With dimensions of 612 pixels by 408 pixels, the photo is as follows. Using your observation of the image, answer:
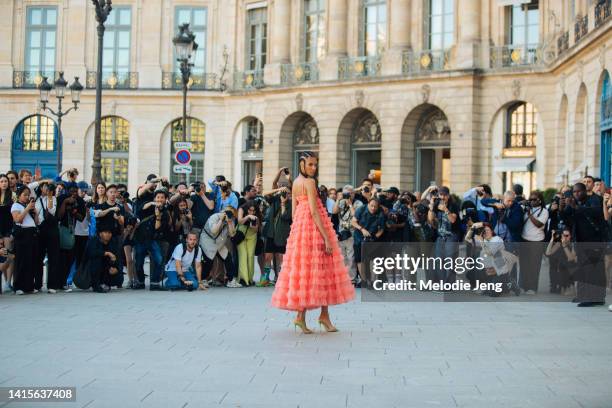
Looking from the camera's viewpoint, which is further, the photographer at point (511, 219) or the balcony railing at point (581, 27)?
the balcony railing at point (581, 27)

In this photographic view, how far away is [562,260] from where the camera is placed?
649 inches

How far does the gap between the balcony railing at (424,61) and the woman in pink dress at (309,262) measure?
24734mm

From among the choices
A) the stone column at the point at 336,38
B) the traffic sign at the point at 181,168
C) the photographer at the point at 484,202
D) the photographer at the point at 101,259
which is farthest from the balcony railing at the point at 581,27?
the photographer at the point at 101,259

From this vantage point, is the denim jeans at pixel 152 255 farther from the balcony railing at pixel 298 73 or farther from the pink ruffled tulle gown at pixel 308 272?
the balcony railing at pixel 298 73

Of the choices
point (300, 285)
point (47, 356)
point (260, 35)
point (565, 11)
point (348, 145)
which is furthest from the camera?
point (260, 35)

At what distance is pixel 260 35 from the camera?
4178cm

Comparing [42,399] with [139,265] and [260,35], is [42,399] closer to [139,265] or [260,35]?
[139,265]

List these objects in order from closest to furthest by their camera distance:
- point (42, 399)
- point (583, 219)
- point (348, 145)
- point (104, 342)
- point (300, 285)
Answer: point (42, 399)
point (104, 342)
point (300, 285)
point (583, 219)
point (348, 145)

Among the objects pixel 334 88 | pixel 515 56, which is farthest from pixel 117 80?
pixel 515 56

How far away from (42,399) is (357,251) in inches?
421

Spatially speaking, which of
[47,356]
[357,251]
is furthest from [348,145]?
[47,356]

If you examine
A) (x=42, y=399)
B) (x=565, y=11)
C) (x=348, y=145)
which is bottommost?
(x=42, y=399)

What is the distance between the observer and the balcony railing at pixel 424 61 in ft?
116

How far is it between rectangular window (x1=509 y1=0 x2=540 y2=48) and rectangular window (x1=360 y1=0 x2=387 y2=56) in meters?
5.45
